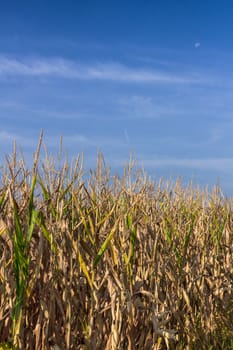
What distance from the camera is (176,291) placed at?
4.79 metres

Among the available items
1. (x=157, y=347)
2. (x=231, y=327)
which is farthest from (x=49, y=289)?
(x=231, y=327)

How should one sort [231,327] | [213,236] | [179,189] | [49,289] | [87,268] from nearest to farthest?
1. [49,289]
2. [87,268]
3. [231,327]
4. [213,236]
5. [179,189]

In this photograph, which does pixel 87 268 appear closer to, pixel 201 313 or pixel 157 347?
pixel 157 347

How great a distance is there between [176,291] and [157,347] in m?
0.74

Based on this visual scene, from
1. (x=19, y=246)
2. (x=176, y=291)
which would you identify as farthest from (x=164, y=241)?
(x=19, y=246)

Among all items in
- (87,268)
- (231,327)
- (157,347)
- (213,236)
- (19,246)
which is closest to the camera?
(19,246)

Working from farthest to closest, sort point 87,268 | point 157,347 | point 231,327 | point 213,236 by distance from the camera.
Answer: point 213,236 → point 231,327 → point 157,347 → point 87,268

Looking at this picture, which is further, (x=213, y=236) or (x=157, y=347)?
(x=213, y=236)

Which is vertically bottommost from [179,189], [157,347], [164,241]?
[157,347]

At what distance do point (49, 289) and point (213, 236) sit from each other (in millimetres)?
3084

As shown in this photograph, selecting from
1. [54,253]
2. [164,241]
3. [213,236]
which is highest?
[213,236]

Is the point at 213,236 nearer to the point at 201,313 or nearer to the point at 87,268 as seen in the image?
the point at 201,313

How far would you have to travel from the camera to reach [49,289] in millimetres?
3512

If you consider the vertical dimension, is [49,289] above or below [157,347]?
above
